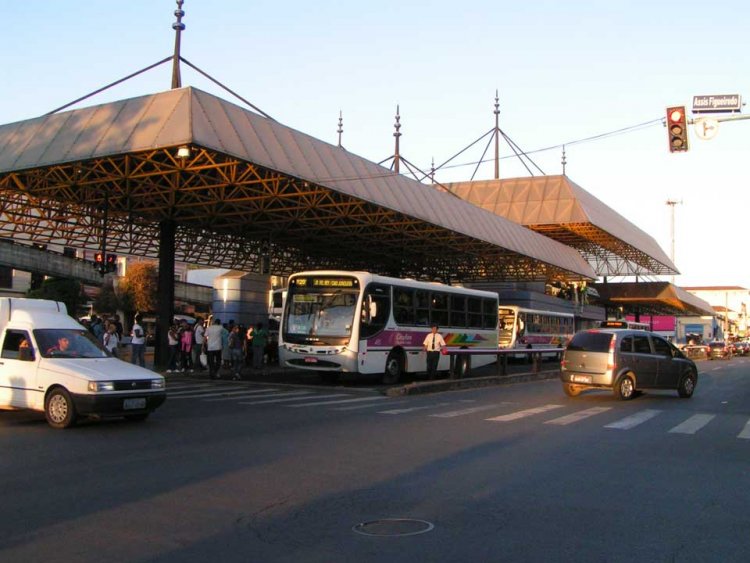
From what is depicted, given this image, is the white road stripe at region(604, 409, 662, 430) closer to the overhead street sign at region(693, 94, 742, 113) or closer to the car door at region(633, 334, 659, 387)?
the car door at region(633, 334, 659, 387)

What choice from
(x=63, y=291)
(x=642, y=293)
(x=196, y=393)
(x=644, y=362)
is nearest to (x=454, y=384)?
(x=644, y=362)

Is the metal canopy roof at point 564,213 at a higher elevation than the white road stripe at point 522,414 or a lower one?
higher

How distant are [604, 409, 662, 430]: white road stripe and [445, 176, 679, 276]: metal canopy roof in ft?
122

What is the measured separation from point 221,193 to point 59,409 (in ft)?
55.1

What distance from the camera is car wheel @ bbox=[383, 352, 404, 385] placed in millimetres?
24266

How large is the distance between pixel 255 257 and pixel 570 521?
144ft

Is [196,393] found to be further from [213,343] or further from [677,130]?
[677,130]

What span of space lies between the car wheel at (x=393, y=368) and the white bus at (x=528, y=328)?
678 inches

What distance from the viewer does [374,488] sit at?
8391 mm

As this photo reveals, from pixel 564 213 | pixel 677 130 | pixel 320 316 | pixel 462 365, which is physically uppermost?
pixel 564 213

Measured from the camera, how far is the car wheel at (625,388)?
1922cm

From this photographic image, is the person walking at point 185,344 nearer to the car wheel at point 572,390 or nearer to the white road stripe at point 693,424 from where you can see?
the car wheel at point 572,390

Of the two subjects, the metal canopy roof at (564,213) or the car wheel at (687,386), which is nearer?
the car wheel at (687,386)

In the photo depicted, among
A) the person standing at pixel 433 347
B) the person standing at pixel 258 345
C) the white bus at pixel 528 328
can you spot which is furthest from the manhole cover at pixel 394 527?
the white bus at pixel 528 328
